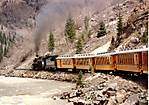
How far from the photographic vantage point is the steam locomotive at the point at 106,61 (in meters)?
35.3

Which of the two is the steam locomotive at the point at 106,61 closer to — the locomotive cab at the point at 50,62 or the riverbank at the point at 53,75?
the locomotive cab at the point at 50,62

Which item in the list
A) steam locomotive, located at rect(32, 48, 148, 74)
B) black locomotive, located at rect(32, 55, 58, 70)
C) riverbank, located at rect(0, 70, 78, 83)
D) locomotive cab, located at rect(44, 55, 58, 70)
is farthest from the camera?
black locomotive, located at rect(32, 55, 58, 70)

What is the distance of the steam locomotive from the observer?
116ft

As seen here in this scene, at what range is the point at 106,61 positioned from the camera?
5022 centimetres

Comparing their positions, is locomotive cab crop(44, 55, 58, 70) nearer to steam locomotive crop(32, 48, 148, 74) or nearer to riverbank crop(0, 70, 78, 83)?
steam locomotive crop(32, 48, 148, 74)

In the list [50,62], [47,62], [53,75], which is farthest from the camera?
[47,62]

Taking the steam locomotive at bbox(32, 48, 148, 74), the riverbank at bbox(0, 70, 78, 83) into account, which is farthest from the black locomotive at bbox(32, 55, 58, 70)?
the riverbank at bbox(0, 70, 78, 83)

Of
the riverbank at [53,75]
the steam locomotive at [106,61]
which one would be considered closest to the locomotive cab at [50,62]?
the steam locomotive at [106,61]

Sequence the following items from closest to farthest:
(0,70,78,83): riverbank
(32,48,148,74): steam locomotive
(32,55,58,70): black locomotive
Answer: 1. (32,48,148,74): steam locomotive
2. (0,70,78,83): riverbank
3. (32,55,58,70): black locomotive

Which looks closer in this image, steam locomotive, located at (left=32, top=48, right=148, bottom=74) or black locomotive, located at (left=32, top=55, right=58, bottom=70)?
steam locomotive, located at (left=32, top=48, right=148, bottom=74)

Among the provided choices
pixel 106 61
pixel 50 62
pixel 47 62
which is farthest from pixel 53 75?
pixel 106 61

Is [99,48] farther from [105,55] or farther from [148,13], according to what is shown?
[105,55]

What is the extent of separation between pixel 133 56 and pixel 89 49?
73146 millimetres

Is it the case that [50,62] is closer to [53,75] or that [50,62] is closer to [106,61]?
[53,75]
